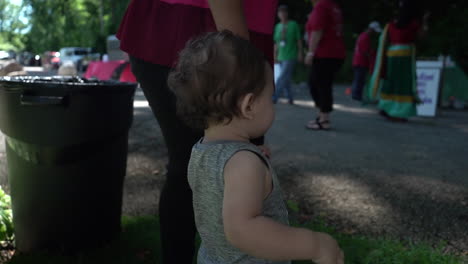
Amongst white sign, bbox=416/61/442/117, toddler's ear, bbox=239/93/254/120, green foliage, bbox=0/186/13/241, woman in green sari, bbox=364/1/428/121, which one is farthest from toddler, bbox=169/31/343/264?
white sign, bbox=416/61/442/117

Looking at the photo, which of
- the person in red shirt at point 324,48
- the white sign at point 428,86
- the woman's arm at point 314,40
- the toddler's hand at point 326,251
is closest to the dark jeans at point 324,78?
the person in red shirt at point 324,48

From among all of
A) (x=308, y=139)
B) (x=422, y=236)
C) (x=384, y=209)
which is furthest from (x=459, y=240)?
(x=308, y=139)

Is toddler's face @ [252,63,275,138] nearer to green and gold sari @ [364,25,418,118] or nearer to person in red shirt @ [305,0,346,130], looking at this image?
person in red shirt @ [305,0,346,130]

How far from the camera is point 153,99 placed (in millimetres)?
1817

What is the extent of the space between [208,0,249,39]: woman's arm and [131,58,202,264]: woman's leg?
36cm

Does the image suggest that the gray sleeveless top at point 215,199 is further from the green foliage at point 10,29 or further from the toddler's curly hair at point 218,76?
the green foliage at point 10,29

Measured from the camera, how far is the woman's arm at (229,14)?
1460 mm

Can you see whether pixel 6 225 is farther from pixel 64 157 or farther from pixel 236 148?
pixel 236 148

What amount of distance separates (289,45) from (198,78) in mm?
8706

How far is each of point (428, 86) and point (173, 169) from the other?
27.8ft

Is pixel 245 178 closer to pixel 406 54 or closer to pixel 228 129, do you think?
pixel 228 129

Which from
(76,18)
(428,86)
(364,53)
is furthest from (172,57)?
(76,18)

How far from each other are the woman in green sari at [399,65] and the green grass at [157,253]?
5.11m

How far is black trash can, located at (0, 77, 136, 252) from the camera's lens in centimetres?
219
